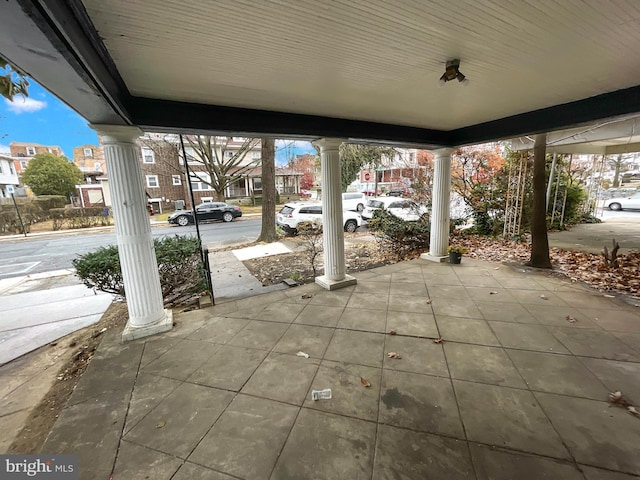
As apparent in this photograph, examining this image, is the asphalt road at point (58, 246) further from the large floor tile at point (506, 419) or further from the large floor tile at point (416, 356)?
the large floor tile at point (506, 419)

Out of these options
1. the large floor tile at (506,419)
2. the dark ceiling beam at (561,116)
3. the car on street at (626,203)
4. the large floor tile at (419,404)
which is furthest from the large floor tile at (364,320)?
the car on street at (626,203)

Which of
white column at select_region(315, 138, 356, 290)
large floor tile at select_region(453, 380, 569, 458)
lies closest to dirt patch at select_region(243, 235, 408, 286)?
white column at select_region(315, 138, 356, 290)

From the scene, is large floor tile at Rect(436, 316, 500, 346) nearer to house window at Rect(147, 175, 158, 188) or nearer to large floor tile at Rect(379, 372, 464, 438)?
large floor tile at Rect(379, 372, 464, 438)

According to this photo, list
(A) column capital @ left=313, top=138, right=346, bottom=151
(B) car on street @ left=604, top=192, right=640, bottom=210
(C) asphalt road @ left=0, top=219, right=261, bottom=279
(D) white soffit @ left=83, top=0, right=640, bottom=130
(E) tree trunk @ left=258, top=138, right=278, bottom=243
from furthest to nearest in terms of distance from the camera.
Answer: (B) car on street @ left=604, top=192, right=640, bottom=210 → (E) tree trunk @ left=258, top=138, right=278, bottom=243 → (C) asphalt road @ left=0, top=219, right=261, bottom=279 → (A) column capital @ left=313, top=138, right=346, bottom=151 → (D) white soffit @ left=83, top=0, right=640, bottom=130

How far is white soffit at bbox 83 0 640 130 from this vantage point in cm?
157

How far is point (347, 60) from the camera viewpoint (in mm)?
2160

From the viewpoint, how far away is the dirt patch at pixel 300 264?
5641 millimetres

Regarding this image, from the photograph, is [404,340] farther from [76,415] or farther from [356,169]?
[356,169]

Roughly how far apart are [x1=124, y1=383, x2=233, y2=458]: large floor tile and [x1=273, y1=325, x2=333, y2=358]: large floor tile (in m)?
0.75

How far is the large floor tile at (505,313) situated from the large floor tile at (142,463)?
134 inches

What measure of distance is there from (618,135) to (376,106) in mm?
6598

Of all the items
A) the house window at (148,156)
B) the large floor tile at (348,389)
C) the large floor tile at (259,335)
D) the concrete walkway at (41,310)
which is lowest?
the concrete walkway at (41,310)

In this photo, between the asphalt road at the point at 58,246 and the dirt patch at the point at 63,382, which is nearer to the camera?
the dirt patch at the point at 63,382

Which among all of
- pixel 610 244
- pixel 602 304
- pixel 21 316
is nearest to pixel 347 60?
pixel 602 304
